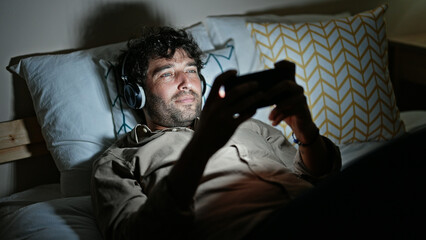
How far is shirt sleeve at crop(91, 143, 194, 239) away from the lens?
0.83m

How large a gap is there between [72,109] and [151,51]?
13.9 inches

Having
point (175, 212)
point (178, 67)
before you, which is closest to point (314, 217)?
point (175, 212)

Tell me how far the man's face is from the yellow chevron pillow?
1.38 feet

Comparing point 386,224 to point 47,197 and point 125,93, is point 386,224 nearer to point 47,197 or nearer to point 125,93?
point 125,93

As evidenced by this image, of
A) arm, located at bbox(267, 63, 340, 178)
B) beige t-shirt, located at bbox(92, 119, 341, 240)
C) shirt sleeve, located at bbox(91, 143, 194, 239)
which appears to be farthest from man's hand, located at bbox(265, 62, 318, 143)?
shirt sleeve, located at bbox(91, 143, 194, 239)

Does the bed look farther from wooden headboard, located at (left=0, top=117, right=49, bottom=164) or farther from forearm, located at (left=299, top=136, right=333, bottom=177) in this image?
forearm, located at (left=299, top=136, right=333, bottom=177)

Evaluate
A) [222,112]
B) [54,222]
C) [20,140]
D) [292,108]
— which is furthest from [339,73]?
[20,140]

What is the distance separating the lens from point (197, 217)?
97 centimetres

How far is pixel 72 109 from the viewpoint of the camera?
4.79 feet

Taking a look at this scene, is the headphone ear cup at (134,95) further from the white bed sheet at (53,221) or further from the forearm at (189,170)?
the forearm at (189,170)

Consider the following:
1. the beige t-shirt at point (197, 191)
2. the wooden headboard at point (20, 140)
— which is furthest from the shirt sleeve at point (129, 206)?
the wooden headboard at point (20, 140)

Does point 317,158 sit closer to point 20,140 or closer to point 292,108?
point 292,108

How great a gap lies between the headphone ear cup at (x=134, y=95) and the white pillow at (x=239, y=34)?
1.69 feet

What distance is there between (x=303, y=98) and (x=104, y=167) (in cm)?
55
